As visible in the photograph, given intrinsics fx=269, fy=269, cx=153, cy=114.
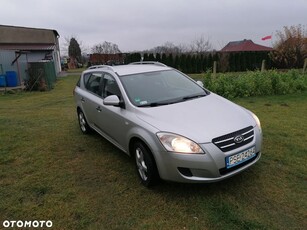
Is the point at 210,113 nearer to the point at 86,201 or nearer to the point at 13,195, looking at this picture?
the point at 86,201

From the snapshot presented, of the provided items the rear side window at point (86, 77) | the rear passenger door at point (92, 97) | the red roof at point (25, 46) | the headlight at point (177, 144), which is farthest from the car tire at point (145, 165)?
the red roof at point (25, 46)

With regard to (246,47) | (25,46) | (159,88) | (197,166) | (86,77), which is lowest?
(197,166)

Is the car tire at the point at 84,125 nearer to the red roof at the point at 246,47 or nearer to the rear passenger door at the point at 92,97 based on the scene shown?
the rear passenger door at the point at 92,97

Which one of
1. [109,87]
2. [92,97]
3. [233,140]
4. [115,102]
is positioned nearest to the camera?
[233,140]

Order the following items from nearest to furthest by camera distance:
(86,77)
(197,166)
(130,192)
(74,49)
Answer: (197,166) < (130,192) < (86,77) < (74,49)

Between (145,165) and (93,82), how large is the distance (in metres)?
2.37

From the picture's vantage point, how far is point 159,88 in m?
4.11

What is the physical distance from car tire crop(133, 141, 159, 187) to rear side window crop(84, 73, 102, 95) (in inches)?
68.6

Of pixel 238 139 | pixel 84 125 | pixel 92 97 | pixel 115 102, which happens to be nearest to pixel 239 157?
pixel 238 139

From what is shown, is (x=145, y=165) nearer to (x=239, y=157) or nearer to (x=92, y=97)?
(x=239, y=157)

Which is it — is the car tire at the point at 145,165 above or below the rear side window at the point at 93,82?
below

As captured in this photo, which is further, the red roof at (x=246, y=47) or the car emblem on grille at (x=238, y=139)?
the red roof at (x=246, y=47)

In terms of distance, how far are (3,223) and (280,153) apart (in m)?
3.92

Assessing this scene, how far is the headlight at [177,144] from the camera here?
2.91m
